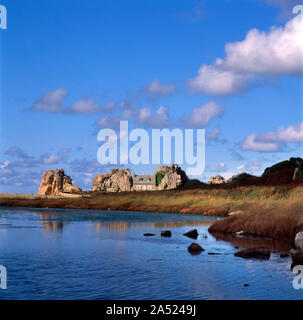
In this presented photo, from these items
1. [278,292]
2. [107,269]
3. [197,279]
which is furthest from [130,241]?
[278,292]

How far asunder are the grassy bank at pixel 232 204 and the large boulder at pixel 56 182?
63209mm

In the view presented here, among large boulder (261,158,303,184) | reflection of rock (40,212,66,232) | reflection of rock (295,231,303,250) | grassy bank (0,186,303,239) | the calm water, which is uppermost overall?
large boulder (261,158,303,184)

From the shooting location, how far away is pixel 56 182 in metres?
185

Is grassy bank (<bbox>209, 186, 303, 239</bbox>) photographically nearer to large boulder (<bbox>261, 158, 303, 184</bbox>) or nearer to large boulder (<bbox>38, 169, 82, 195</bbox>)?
large boulder (<bbox>261, 158, 303, 184</bbox>)

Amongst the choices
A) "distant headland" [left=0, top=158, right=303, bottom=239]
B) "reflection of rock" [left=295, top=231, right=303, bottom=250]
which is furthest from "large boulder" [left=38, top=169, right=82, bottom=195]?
"reflection of rock" [left=295, top=231, right=303, bottom=250]

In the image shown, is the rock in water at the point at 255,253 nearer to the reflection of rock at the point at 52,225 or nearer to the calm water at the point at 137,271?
the calm water at the point at 137,271

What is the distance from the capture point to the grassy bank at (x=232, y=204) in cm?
3247

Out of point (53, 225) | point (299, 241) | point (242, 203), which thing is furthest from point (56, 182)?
point (299, 241)

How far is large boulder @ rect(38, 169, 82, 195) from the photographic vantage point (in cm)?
18450

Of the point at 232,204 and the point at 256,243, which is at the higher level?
the point at 232,204

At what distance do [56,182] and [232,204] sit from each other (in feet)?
426

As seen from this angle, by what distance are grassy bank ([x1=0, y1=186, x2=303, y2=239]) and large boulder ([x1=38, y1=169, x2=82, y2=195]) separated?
6321 centimetres

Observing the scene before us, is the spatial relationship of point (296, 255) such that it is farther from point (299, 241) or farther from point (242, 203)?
point (242, 203)
